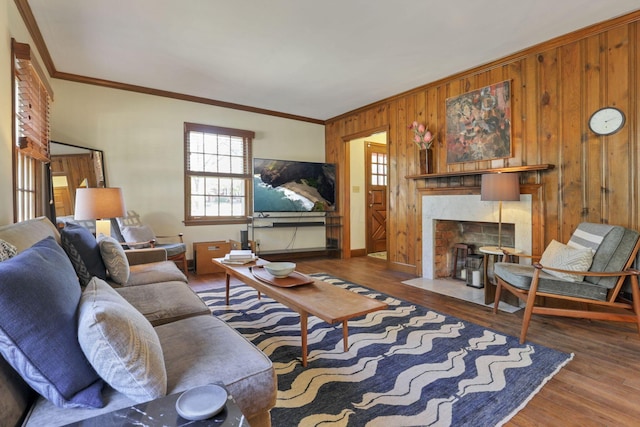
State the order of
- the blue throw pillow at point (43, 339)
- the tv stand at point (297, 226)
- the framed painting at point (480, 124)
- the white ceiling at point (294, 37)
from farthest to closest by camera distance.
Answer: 1. the tv stand at point (297, 226)
2. the framed painting at point (480, 124)
3. the white ceiling at point (294, 37)
4. the blue throw pillow at point (43, 339)

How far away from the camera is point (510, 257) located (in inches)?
132

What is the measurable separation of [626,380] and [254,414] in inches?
84.1

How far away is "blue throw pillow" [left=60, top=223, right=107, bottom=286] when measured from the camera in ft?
6.68

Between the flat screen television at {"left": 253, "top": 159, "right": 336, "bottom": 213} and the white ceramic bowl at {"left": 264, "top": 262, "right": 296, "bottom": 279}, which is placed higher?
the flat screen television at {"left": 253, "top": 159, "right": 336, "bottom": 213}

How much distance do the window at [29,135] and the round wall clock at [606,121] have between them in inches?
186

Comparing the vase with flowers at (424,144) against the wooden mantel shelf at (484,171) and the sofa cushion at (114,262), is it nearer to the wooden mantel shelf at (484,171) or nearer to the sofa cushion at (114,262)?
the wooden mantel shelf at (484,171)

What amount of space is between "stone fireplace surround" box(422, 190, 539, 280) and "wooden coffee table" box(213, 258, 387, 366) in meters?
2.21

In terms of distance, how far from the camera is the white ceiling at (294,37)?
8.43 ft

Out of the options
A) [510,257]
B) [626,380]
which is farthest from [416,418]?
[510,257]

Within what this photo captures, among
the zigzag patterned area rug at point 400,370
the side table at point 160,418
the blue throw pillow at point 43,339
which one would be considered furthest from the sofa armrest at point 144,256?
the side table at point 160,418

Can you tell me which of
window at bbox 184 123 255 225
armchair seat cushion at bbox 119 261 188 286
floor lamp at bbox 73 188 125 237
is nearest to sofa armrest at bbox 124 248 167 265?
armchair seat cushion at bbox 119 261 188 286

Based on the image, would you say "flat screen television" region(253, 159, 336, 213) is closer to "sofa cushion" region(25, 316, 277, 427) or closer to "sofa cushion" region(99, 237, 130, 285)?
"sofa cushion" region(99, 237, 130, 285)

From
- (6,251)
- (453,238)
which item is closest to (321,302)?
(6,251)

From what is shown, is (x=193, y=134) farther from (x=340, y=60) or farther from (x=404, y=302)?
(x=404, y=302)
